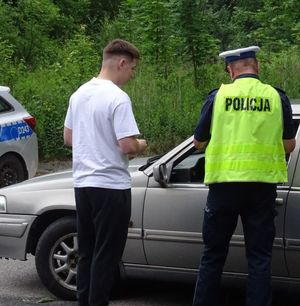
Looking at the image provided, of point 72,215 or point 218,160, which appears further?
point 72,215

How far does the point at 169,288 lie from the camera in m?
5.93

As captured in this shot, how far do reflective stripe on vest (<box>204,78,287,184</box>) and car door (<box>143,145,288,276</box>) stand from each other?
54 cm

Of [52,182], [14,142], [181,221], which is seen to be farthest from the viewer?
[14,142]

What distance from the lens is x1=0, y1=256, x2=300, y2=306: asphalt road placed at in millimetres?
5547

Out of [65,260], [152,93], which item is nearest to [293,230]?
[65,260]

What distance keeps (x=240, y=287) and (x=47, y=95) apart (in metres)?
9.47

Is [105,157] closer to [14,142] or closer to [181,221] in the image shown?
[181,221]

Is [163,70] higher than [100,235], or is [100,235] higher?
[163,70]

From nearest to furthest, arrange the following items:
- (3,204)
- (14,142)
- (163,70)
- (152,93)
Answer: (3,204)
(14,142)
(152,93)
(163,70)

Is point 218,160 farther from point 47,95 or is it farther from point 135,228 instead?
point 47,95

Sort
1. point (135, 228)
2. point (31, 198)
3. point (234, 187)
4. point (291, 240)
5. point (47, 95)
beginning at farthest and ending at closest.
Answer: point (47, 95)
point (31, 198)
point (135, 228)
point (291, 240)
point (234, 187)

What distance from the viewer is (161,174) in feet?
16.7

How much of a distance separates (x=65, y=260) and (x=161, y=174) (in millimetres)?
1061

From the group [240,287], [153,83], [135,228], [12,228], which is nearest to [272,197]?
[240,287]
